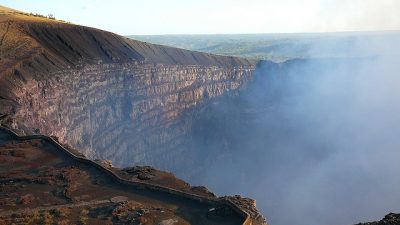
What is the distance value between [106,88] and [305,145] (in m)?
52.0

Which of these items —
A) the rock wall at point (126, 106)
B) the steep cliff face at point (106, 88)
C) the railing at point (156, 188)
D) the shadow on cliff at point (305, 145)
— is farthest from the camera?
the shadow on cliff at point (305, 145)

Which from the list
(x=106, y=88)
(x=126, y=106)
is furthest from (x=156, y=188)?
(x=126, y=106)

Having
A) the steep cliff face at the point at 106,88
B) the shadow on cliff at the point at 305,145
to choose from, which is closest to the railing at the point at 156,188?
the steep cliff face at the point at 106,88

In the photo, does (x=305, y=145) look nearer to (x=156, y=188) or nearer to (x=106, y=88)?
(x=106, y=88)

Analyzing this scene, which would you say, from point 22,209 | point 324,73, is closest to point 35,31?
point 22,209

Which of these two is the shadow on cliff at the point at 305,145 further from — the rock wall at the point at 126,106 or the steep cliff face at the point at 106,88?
the steep cliff face at the point at 106,88

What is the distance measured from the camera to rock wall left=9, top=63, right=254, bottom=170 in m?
58.2

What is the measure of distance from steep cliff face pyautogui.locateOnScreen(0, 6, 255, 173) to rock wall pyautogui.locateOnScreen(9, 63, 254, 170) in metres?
0.15

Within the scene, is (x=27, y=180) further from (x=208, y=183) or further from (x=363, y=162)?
(x=363, y=162)

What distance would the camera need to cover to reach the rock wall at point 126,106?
58247mm

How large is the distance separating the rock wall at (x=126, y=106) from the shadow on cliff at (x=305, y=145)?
5725 millimetres

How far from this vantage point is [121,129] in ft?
260

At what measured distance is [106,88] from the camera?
74.8 meters

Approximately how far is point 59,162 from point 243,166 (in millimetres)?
68133
